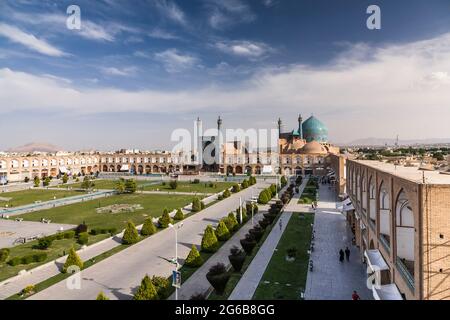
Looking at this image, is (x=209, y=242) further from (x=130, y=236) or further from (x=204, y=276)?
(x=130, y=236)

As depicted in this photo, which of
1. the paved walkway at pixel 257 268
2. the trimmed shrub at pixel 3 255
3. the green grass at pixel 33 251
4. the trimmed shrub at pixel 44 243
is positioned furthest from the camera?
the trimmed shrub at pixel 44 243

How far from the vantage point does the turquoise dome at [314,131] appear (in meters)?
97.5

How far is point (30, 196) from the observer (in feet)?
178

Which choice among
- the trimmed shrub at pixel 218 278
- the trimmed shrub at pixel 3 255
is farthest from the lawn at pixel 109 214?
the trimmed shrub at pixel 218 278

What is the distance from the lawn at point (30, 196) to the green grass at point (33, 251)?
22.5 m

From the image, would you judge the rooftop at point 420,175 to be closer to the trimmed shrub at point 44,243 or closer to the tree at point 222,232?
the tree at point 222,232

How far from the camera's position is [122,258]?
2323cm

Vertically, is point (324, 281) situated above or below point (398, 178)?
below

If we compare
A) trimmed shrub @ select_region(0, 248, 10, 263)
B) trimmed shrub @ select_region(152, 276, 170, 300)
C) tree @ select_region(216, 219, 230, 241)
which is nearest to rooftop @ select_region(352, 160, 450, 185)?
trimmed shrub @ select_region(152, 276, 170, 300)
